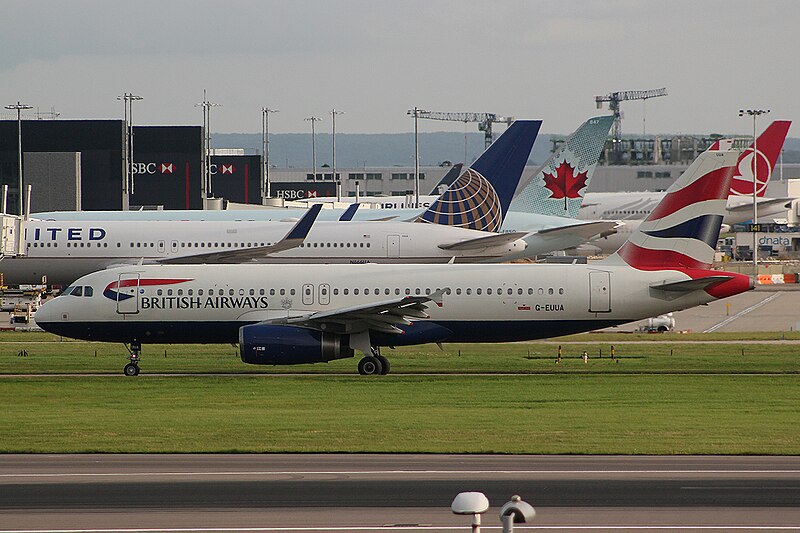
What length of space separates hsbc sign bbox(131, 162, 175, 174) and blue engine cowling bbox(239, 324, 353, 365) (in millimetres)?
72625

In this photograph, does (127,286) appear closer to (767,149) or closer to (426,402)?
(426,402)

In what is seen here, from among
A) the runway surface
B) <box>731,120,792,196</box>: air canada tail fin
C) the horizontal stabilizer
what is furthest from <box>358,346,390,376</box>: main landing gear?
<box>731,120,792,196</box>: air canada tail fin

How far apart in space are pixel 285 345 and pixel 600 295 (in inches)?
383

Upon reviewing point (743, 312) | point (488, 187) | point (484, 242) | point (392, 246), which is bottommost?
point (743, 312)

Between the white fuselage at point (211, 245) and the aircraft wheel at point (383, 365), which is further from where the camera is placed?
the white fuselage at point (211, 245)

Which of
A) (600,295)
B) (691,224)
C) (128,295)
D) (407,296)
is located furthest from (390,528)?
(691,224)

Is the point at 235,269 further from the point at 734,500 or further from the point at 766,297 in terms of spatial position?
the point at 766,297

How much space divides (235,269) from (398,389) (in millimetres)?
8169

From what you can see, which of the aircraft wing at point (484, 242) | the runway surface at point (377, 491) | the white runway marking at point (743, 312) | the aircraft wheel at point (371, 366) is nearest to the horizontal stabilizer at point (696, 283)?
the aircraft wheel at point (371, 366)

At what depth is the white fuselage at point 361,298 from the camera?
129 ft

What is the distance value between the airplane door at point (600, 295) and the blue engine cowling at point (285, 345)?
786 centimetres

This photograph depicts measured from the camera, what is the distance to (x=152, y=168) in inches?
4323

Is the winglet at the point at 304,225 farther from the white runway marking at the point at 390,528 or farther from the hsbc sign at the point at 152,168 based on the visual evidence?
the hsbc sign at the point at 152,168

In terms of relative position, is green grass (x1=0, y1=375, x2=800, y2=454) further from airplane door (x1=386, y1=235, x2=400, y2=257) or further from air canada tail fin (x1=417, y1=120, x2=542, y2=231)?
air canada tail fin (x1=417, y1=120, x2=542, y2=231)
